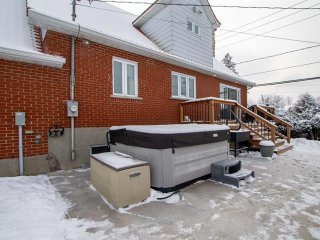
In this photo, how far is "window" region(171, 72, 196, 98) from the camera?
9281 mm

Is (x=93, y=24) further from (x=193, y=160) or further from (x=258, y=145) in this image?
(x=258, y=145)

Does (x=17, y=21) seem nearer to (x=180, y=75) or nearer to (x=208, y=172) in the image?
(x=180, y=75)

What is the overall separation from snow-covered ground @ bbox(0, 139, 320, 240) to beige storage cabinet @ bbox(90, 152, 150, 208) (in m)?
0.14

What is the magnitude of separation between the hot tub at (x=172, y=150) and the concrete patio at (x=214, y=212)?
39 cm

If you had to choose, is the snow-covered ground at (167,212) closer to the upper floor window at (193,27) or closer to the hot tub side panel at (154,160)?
the hot tub side panel at (154,160)

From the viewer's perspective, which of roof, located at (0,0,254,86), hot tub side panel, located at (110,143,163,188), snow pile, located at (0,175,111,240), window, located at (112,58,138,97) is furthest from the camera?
window, located at (112,58,138,97)

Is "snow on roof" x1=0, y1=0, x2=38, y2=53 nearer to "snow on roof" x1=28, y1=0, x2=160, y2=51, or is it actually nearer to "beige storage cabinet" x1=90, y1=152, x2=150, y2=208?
"snow on roof" x1=28, y1=0, x2=160, y2=51

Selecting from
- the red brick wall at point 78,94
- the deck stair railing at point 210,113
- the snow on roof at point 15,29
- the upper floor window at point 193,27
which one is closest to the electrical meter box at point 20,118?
the red brick wall at point 78,94

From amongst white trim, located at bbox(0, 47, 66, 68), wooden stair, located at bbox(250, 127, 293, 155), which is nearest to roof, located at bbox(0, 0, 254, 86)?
white trim, located at bbox(0, 47, 66, 68)

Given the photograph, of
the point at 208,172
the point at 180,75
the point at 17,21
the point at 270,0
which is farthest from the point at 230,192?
the point at 270,0

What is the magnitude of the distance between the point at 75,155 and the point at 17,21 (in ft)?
15.7

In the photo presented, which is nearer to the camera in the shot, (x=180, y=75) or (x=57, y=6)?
(x=57, y=6)

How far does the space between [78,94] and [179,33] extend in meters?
6.27

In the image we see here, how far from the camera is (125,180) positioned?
→ 324cm
